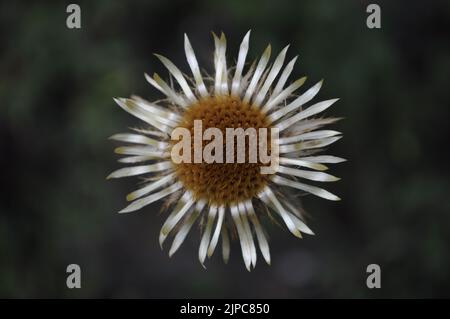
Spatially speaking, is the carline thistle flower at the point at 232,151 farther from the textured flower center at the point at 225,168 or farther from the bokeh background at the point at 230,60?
the bokeh background at the point at 230,60

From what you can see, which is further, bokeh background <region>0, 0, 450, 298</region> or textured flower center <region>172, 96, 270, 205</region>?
bokeh background <region>0, 0, 450, 298</region>

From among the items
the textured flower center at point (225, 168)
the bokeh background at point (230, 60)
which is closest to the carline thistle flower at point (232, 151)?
the textured flower center at point (225, 168)

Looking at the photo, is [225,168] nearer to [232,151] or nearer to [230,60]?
[232,151]

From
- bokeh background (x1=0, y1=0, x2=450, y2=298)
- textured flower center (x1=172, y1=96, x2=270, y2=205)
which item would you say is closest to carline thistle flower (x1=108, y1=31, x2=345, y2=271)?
textured flower center (x1=172, y1=96, x2=270, y2=205)

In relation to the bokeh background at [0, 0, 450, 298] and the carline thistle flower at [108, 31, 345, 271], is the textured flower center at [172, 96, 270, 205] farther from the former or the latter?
the bokeh background at [0, 0, 450, 298]

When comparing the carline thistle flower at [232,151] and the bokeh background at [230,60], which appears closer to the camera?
the carline thistle flower at [232,151]
